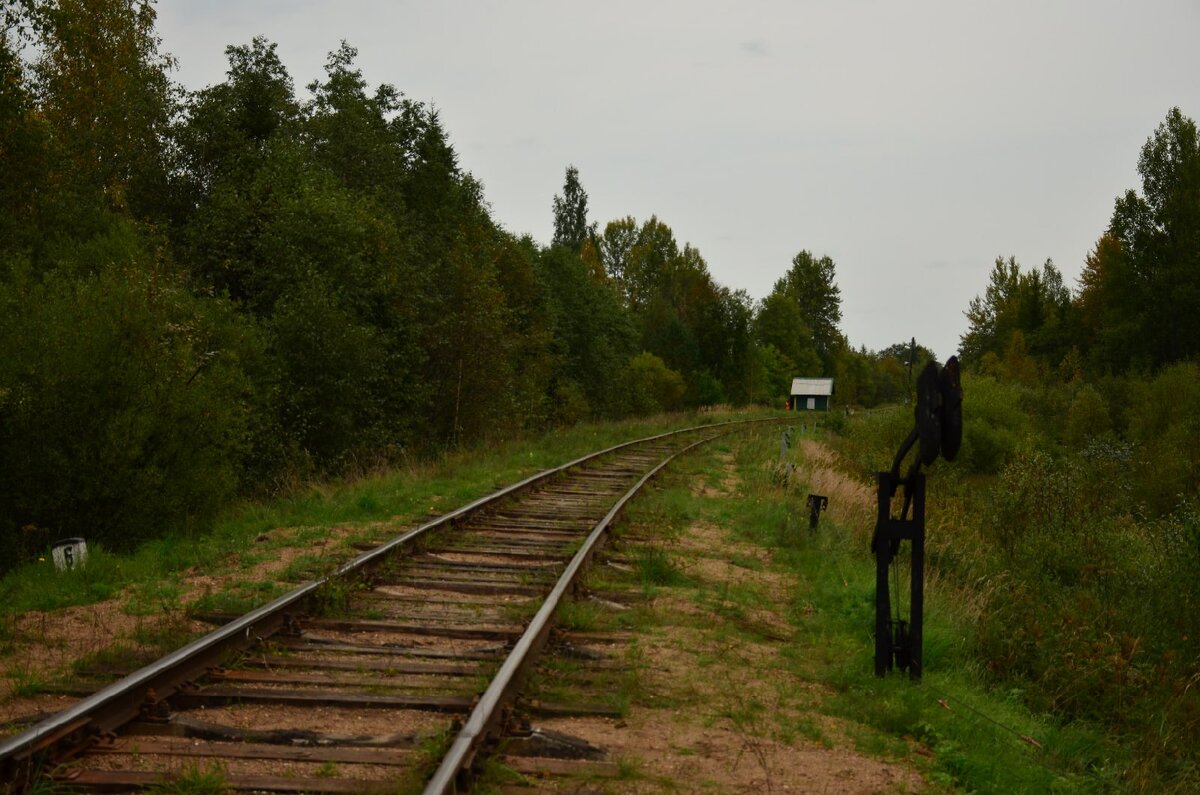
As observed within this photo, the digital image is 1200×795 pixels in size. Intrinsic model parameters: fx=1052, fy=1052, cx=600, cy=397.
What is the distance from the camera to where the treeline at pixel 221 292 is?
12594 millimetres

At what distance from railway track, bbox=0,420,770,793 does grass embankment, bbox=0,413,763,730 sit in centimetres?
48

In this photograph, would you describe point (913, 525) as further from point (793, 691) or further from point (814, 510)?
point (814, 510)

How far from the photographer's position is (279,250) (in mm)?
25109

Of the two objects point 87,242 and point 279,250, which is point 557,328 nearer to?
point 279,250

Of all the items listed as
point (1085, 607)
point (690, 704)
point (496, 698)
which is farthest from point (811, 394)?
point (496, 698)

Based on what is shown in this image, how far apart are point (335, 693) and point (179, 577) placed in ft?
13.0

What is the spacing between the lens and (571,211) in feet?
273

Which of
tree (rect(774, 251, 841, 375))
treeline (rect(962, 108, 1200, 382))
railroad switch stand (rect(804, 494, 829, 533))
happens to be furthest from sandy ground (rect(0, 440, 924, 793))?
tree (rect(774, 251, 841, 375))

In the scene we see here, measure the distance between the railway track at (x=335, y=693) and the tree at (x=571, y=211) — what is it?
74.3 m

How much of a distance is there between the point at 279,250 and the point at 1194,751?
22.2 m

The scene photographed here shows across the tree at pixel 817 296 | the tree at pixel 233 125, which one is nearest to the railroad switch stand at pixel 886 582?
the tree at pixel 233 125

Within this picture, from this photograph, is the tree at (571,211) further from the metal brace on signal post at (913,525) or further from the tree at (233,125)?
the metal brace on signal post at (913,525)

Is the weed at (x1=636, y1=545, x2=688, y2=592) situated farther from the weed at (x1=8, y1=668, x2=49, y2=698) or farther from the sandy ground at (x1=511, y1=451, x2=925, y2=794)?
the weed at (x1=8, y1=668, x2=49, y2=698)

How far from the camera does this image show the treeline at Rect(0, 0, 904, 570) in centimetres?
1259
